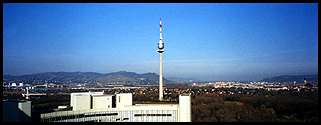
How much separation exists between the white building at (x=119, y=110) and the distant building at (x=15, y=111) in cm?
289

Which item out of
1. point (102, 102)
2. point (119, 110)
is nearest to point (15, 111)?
point (102, 102)

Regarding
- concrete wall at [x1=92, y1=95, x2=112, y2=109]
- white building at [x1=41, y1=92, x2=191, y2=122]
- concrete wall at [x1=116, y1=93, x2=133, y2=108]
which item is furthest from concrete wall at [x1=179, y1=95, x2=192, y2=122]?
concrete wall at [x1=92, y1=95, x2=112, y2=109]

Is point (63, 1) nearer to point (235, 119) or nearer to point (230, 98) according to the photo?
point (235, 119)

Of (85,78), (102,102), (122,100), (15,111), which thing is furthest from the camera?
(85,78)

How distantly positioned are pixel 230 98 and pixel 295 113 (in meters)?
5.42

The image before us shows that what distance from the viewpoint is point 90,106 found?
39.9 ft

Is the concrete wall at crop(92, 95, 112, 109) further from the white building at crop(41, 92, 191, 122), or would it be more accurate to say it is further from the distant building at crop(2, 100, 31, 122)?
the distant building at crop(2, 100, 31, 122)

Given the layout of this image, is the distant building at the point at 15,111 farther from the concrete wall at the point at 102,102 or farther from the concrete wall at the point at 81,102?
the concrete wall at the point at 102,102

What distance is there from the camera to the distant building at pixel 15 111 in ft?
25.5

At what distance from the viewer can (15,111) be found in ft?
25.8

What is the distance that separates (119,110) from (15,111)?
5.21 meters

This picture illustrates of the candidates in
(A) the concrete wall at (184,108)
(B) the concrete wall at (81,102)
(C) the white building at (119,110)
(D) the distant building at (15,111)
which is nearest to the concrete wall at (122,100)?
(C) the white building at (119,110)

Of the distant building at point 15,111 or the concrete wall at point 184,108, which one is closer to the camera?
the distant building at point 15,111

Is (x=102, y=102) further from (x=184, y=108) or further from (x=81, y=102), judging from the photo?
(x=184, y=108)
